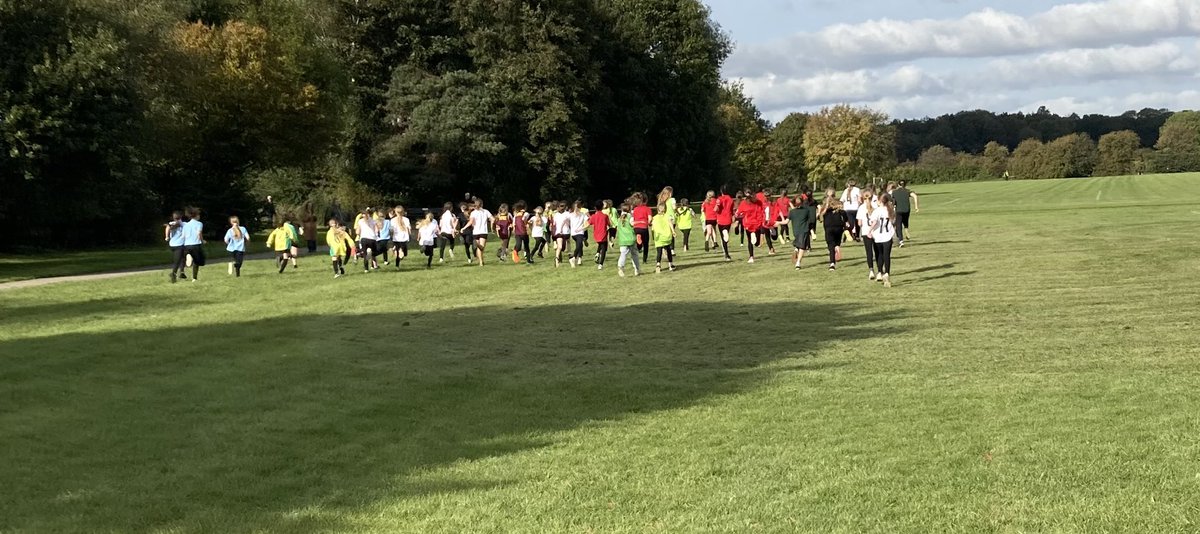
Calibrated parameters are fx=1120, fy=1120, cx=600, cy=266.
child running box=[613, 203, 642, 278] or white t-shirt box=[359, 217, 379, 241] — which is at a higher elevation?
white t-shirt box=[359, 217, 379, 241]

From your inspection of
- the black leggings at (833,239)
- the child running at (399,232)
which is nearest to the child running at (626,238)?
the black leggings at (833,239)

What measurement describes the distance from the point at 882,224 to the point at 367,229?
13.0 m

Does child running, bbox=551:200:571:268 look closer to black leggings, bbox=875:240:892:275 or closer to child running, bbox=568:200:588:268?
child running, bbox=568:200:588:268

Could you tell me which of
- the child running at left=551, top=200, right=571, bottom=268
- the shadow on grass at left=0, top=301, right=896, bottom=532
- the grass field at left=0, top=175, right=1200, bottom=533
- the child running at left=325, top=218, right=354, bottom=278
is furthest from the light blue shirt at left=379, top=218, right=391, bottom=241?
the shadow on grass at left=0, top=301, right=896, bottom=532

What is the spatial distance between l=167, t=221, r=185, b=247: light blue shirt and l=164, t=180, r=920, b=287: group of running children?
2 centimetres

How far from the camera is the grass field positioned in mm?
6742

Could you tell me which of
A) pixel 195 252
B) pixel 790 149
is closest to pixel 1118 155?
pixel 790 149

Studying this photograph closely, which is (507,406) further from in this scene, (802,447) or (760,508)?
(760,508)

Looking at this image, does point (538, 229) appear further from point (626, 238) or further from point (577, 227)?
point (626, 238)

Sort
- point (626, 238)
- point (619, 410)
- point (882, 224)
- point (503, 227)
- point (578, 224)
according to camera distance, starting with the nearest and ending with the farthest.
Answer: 1. point (619, 410)
2. point (882, 224)
3. point (626, 238)
4. point (578, 224)
5. point (503, 227)

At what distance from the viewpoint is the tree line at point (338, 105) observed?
32.9 meters

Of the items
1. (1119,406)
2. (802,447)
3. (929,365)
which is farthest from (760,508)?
(929,365)

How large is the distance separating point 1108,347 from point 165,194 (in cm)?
4123

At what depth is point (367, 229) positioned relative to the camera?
27922mm
